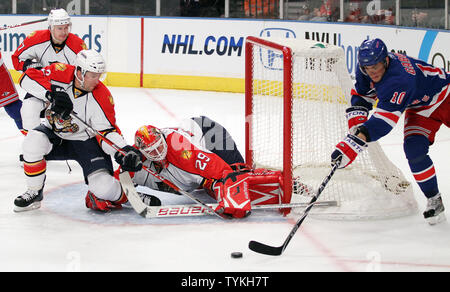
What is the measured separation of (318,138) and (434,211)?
0.81m

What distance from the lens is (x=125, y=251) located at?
3289mm

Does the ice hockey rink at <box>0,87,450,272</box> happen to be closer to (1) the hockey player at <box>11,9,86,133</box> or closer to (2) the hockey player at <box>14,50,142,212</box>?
(2) the hockey player at <box>14,50,142,212</box>

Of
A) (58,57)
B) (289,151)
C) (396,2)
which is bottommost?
(289,151)

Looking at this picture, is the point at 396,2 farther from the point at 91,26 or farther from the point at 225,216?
the point at 225,216

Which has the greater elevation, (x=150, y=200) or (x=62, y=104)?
(x=62, y=104)

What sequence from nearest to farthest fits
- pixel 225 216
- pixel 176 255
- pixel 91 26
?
1. pixel 176 255
2. pixel 225 216
3. pixel 91 26

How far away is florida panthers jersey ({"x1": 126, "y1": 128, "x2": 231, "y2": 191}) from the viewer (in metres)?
3.90

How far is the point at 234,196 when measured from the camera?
12.2 ft

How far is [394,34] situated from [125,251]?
4.77 meters

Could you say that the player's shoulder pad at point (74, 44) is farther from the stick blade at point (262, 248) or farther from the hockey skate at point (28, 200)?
the stick blade at point (262, 248)

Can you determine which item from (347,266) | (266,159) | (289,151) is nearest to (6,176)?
(266,159)

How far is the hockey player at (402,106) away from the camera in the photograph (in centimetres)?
340

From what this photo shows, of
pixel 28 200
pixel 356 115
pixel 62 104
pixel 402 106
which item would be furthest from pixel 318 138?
pixel 28 200
